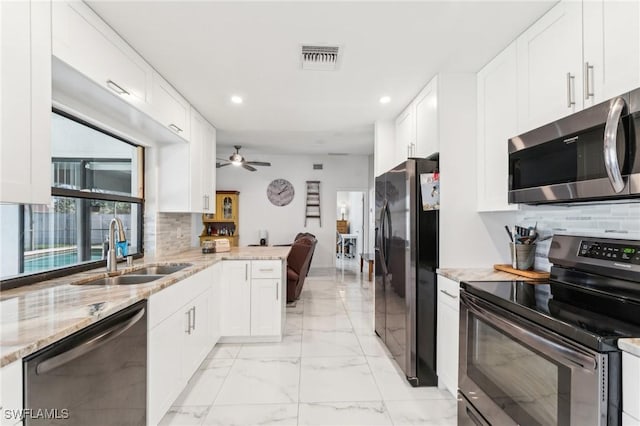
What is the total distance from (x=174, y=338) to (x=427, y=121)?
249cm

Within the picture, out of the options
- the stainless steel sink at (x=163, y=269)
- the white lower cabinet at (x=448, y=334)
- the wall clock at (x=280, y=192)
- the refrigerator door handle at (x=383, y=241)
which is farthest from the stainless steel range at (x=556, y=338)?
the wall clock at (x=280, y=192)

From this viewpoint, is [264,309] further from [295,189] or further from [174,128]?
[295,189]

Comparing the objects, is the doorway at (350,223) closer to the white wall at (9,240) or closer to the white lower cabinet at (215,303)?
the white lower cabinet at (215,303)

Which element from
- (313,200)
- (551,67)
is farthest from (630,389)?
(313,200)

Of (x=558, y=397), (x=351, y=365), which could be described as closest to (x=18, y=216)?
(x=351, y=365)

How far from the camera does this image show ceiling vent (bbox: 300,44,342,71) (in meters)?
2.14

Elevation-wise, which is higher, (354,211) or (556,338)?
(354,211)

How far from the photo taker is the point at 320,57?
223 cm

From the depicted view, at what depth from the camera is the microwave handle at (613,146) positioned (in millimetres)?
1130

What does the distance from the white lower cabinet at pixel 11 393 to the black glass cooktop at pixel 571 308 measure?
1704 mm

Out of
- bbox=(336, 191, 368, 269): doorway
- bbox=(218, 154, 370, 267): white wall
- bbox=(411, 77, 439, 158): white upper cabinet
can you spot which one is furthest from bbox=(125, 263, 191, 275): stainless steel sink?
bbox=(336, 191, 368, 269): doorway

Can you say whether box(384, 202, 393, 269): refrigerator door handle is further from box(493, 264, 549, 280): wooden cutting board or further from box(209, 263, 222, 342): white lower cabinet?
box(209, 263, 222, 342): white lower cabinet

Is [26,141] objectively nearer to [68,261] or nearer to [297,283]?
[68,261]

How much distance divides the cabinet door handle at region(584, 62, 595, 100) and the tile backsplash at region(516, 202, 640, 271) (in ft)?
1.87
